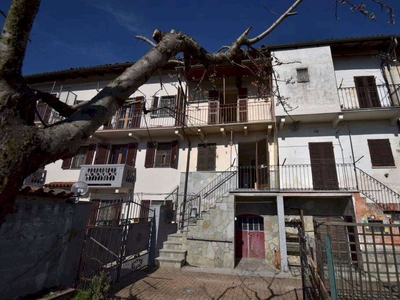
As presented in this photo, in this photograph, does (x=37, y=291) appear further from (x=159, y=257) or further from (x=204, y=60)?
(x=159, y=257)

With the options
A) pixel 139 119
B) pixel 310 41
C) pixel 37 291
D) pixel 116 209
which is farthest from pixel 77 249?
pixel 310 41

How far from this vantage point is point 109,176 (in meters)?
12.2

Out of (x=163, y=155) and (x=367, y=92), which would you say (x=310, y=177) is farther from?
(x=163, y=155)

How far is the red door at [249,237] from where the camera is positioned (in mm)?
10188

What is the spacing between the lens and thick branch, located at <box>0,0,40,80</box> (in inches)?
58.2

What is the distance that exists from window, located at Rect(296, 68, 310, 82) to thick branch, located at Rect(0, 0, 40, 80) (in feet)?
40.4

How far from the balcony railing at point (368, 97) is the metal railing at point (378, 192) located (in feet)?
11.8

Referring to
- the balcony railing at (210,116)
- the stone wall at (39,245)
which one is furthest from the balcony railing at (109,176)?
the stone wall at (39,245)

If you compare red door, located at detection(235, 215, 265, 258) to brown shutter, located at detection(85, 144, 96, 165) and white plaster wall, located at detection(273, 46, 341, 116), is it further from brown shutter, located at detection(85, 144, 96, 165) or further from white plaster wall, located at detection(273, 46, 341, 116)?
brown shutter, located at detection(85, 144, 96, 165)

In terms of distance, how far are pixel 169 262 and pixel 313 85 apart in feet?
36.5

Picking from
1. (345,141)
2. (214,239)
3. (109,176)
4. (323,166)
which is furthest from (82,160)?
(345,141)

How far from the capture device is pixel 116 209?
40.3 feet

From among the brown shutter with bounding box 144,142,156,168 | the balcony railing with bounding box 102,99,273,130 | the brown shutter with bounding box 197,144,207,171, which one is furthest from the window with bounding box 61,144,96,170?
the brown shutter with bounding box 197,144,207,171

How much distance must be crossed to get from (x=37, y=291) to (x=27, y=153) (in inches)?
146
